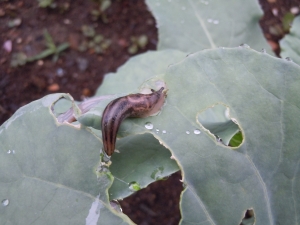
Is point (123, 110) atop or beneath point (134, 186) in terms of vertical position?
atop

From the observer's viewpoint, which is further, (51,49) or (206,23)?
(51,49)

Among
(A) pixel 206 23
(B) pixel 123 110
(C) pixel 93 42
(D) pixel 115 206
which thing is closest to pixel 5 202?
(D) pixel 115 206

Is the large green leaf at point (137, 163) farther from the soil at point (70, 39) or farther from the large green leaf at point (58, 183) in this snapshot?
the soil at point (70, 39)

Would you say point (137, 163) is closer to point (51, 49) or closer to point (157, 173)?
point (157, 173)

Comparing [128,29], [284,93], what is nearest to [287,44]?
[284,93]

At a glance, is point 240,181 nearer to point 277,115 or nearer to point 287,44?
point 277,115

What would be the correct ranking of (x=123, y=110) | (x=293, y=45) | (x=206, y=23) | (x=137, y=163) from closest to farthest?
(x=123, y=110), (x=137, y=163), (x=293, y=45), (x=206, y=23)
